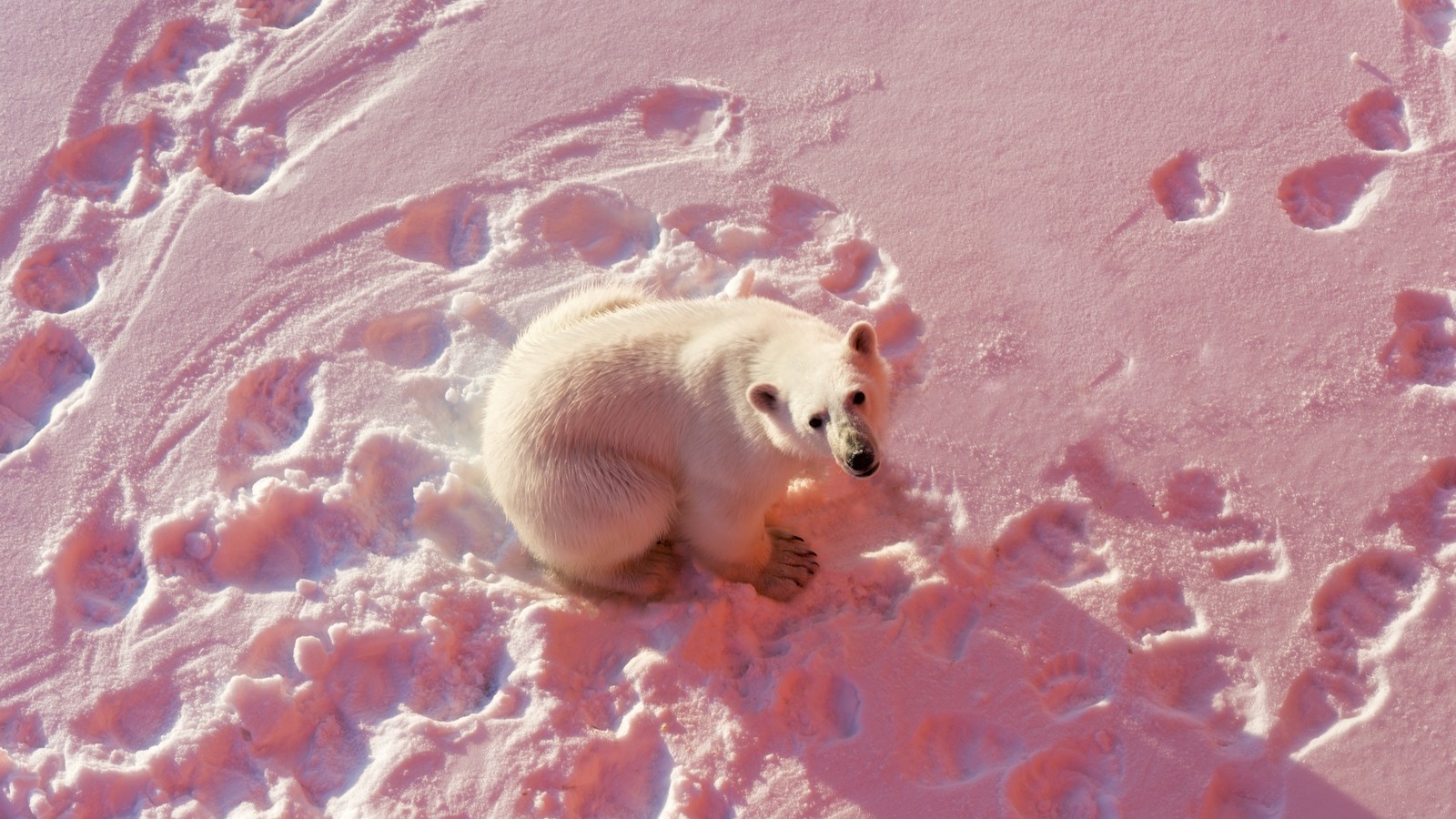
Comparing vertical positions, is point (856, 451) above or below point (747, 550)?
above

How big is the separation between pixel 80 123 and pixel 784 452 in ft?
13.4

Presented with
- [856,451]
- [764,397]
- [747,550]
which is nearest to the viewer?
[856,451]

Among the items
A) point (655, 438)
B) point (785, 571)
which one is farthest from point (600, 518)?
point (785, 571)

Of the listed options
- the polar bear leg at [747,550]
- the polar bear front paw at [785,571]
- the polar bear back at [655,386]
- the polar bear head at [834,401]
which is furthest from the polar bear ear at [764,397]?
the polar bear front paw at [785,571]

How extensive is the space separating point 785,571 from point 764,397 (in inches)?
37.0

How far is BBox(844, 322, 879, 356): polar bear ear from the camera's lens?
11.5ft

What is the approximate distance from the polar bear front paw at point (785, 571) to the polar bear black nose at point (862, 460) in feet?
3.47

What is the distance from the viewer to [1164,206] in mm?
5207

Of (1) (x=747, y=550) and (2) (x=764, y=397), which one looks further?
(1) (x=747, y=550)

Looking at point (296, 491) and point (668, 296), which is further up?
point (668, 296)

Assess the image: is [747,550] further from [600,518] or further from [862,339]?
[862,339]

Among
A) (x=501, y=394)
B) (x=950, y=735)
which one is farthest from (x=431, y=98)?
(x=950, y=735)

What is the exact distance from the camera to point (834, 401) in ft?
11.3

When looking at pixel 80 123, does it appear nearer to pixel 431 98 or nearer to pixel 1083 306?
pixel 431 98
